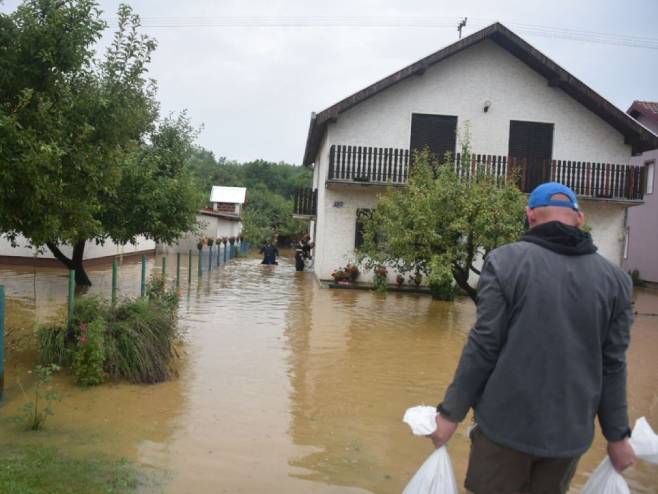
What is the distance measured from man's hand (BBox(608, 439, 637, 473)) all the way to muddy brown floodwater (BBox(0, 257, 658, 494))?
2.09 metres

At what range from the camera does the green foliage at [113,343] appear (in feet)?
22.9

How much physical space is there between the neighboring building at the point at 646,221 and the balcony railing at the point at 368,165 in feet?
42.2

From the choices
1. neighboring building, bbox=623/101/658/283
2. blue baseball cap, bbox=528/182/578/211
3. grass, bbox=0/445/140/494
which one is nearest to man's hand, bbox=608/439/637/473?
blue baseball cap, bbox=528/182/578/211

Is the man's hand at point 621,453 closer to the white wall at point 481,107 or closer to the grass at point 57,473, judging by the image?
the grass at point 57,473

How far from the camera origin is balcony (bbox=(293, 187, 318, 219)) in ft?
79.4

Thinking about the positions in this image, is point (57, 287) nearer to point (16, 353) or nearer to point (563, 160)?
point (16, 353)

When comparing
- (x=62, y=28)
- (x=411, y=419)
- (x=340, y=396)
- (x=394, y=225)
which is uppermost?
(x=62, y=28)

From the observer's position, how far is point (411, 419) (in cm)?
300

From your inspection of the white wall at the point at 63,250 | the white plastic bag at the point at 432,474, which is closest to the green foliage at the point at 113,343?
the white plastic bag at the point at 432,474

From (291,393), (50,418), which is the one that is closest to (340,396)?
(291,393)

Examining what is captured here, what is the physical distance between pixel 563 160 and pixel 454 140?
336 cm

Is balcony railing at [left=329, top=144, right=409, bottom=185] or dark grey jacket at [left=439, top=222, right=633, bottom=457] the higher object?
balcony railing at [left=329, top=144, right=409, bottom=185]

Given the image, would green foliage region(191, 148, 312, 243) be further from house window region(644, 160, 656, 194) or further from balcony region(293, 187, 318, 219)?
house window region(644, 160, 656, 194)

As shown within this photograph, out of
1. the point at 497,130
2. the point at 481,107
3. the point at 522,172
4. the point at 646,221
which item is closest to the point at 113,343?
the point at 522,172
